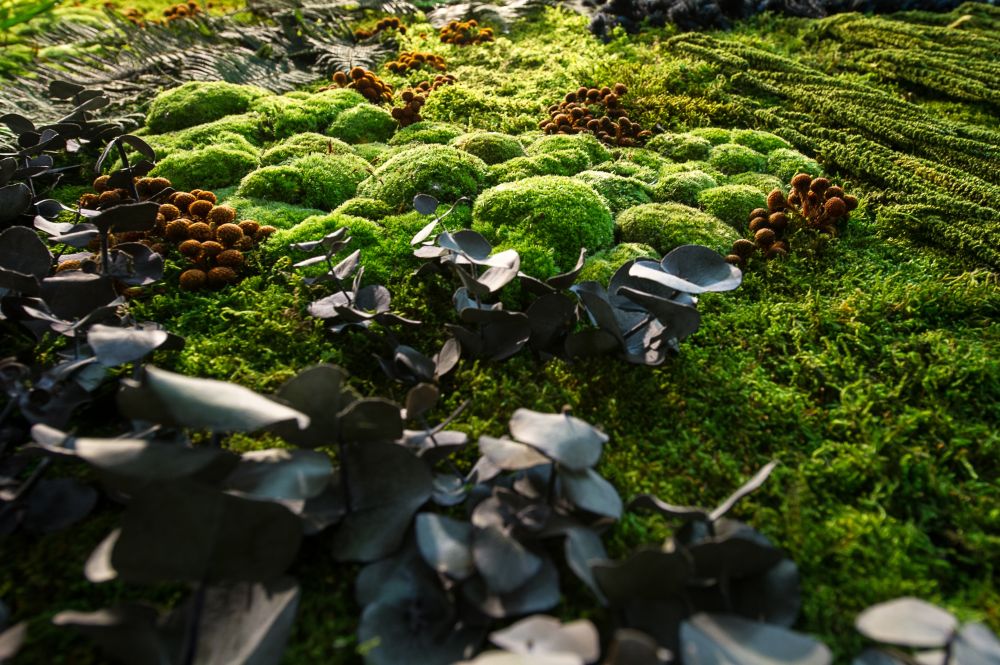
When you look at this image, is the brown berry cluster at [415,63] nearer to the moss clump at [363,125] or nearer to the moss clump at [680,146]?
the moss clump at [363,125]

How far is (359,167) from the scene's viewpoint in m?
3.58

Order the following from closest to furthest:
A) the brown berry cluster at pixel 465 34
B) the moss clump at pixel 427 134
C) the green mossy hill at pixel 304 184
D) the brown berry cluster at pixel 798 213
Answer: the brown berry cluster at pixel 798 213
the green mossy hill at pixel 304 184
the moss clump at pixel 427 134
the brown berry cluster at pixel 465 34

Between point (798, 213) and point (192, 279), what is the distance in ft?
9.67

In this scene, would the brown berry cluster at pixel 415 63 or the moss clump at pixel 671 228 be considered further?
the brown berry cluster at pixel 415 63

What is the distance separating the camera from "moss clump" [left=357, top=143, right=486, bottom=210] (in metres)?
3.22

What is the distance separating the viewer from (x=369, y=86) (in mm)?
4797

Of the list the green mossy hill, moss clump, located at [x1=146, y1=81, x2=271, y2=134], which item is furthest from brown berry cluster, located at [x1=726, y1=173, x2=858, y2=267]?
moss clump, located at [x1=146, y1=81, x2=271, y2=134]

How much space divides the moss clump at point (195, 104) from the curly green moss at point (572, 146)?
233cm

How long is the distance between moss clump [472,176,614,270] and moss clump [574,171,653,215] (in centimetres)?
16

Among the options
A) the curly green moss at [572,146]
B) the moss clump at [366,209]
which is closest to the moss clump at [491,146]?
the curly green moss at [572,146]

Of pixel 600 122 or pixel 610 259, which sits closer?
pixel 610 259

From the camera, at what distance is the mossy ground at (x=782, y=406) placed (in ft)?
4.95

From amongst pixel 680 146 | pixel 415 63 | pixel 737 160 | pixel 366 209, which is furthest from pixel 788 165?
pixel 415 63

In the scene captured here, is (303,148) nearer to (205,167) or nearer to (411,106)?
(205,167)
